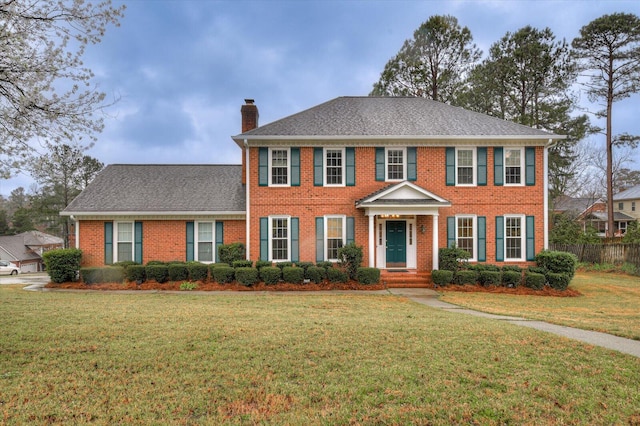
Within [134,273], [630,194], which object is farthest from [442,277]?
[630,194]

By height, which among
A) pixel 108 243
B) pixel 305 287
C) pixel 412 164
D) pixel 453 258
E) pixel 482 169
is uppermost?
pixel 412 164

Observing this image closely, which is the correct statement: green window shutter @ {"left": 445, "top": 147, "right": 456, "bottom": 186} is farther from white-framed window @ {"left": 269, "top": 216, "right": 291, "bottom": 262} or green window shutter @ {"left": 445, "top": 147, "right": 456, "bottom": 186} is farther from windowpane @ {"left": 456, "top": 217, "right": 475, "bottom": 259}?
white-framed window @ {"left": 269, "top": 216, "right": 291, "bottom": 262}

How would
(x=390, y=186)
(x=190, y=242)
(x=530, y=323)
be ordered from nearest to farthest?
(x=530, y=323) → (x=390, y=186) → (x=190, y=242)

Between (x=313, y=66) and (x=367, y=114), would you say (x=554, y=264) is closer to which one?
(x=367, y=114)

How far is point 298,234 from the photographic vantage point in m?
16.2

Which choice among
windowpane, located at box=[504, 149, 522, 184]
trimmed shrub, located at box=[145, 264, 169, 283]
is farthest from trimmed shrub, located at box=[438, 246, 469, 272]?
trimmed shrub, located at box=[145, 264, 169, 283]

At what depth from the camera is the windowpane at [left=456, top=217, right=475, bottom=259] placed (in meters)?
16.2

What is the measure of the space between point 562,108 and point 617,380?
26667mm

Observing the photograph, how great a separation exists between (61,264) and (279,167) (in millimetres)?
9934

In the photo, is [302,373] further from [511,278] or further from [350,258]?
[511,278]

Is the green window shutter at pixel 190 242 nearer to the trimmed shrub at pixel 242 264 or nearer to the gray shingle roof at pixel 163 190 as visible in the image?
the gray shingle roof at pixel 163 190

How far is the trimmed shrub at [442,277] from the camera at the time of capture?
14.5 metres

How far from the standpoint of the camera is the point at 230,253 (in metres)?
16.2

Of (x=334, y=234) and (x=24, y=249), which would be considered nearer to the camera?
(x=334, y=234)
